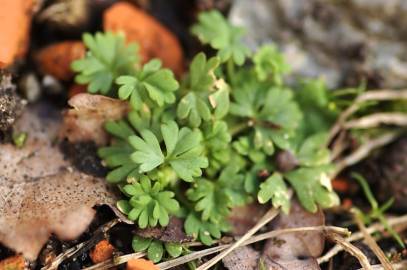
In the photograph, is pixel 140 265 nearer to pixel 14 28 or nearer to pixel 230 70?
pixel 230 70

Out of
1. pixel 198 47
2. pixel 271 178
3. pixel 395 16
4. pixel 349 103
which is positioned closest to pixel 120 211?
pixel 271 178

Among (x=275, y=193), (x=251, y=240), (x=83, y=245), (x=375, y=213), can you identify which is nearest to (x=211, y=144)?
(x=275, y=193)

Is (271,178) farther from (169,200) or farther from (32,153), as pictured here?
(32,153)

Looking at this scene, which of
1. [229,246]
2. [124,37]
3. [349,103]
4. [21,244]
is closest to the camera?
[21,244]

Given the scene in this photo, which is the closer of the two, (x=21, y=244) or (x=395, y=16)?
(x=21, y=244)

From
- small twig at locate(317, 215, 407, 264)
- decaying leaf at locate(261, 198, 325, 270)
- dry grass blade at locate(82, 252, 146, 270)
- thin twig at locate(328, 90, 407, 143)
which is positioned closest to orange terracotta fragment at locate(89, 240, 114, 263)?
dry grass blade at locate(82, 252, 146, 270)

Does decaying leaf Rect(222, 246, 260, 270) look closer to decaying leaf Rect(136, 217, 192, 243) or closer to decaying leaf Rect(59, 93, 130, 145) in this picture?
decaying leaf Rect(136, 217, 192, 243)
